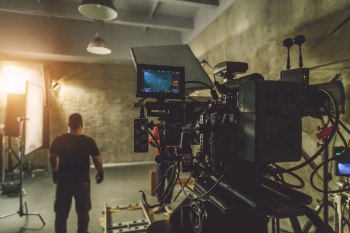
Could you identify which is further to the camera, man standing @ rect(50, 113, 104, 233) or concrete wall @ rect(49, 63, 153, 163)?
concrete wall @ rect(49, 63, 153, 163)

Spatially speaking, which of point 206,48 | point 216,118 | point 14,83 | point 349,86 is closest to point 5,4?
point 14,83

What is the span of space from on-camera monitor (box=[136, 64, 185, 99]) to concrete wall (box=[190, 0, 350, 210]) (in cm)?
164

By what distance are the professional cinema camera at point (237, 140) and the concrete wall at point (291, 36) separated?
4.15ft

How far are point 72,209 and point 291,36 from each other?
11.4ft

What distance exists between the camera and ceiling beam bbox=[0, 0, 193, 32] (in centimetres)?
434

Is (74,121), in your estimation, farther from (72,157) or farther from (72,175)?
(72,175)

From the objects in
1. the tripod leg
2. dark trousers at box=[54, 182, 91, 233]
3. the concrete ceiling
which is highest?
the concrete ceiling

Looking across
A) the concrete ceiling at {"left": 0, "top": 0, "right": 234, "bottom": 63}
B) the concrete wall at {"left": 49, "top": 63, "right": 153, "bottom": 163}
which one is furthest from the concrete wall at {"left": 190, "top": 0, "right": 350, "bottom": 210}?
the concrete wall at {"left": 49, "top": 63, "right": 153, "bottom": 163}

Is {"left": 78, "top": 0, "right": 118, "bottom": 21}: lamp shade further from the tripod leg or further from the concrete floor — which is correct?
the tripod leg

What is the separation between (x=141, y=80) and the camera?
1.12 metres

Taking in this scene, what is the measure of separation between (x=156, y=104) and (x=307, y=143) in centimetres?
198

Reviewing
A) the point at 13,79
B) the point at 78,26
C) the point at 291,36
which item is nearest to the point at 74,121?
the point at 291,36

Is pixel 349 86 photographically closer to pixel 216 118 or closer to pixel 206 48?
pixel 216 118

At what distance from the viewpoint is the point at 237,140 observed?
0.87 meters
